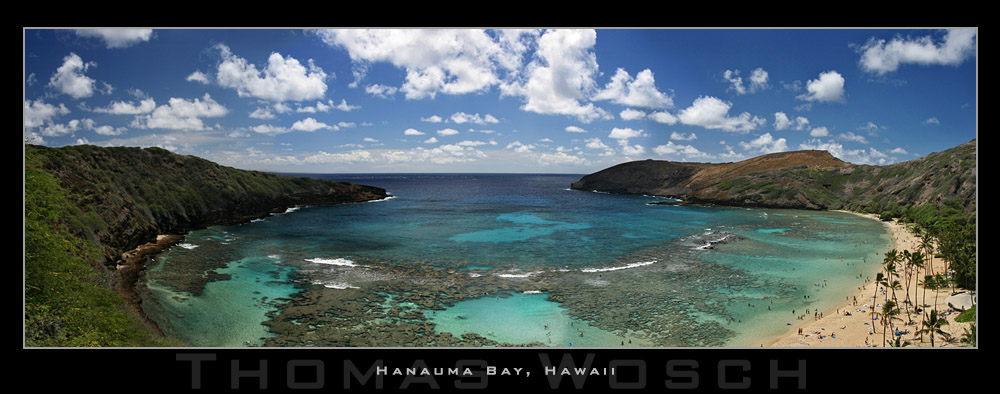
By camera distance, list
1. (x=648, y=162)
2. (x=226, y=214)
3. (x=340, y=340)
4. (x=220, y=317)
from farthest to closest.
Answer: (x=648, y=162) → (x=226, y=214) → (x=220, y=317) → (x=340, y=340)

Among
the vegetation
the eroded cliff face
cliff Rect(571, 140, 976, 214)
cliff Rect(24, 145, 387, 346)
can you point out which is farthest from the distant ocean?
the eroded cliff face

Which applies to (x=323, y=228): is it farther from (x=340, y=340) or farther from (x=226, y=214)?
(x=340, y=340)

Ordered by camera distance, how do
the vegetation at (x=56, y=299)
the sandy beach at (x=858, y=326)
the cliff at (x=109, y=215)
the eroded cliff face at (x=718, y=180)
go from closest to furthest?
the vegetation at (x=56, y=299) → the cliff at (x=109, y=215) → the sandy beach at (x=858, y=326) → the eroded cliff face at (x=718, y=180)

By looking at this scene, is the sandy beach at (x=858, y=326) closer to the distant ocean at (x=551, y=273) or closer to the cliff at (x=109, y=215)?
the distant ocean at (x=551, y=273)

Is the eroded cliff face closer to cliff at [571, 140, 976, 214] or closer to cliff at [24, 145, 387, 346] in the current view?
cliff at [571, 140, 976, 214]

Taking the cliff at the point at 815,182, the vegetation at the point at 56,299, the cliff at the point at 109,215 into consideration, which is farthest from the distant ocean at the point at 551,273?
the cliff at the point at 815,182
